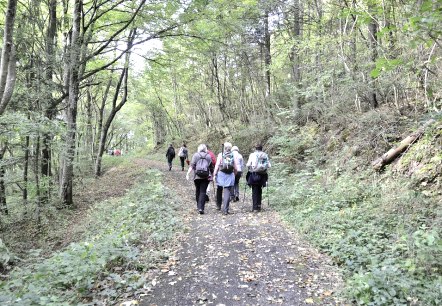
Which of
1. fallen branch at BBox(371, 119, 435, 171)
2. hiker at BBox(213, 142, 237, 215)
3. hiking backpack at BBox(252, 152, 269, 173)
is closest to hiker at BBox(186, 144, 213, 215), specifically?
hiker at BBox(213, 142, 237, 215)

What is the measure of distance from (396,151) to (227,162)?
449cm

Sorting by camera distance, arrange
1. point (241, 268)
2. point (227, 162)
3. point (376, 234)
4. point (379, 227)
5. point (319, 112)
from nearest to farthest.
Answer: point (241, 268) → point (376, 234) → point (379, 227) → point (227, 162) → point (319, 112)

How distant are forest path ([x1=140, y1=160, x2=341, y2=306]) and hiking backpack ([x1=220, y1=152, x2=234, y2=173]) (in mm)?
1845

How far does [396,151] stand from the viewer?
7.99 metres

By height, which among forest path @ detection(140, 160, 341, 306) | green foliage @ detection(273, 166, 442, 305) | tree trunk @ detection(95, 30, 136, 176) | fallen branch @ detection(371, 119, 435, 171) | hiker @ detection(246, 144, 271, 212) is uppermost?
tree trunk @ detection(95, 30, 136, 176)

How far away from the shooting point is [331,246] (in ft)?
18.6

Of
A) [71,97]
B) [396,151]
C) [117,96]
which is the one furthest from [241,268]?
[117,96]

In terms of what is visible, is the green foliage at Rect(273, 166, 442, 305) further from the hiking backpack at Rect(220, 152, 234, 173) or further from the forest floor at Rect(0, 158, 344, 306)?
the hiking backpack at Rect(220, 152, 234, 173)

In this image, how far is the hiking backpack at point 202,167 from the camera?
28.3 ft

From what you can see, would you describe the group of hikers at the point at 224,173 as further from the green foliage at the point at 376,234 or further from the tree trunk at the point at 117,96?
the tree trunk at the point at 117,96

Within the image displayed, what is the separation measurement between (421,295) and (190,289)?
3039mm

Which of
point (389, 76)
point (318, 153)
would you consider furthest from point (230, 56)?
point (389, 76)

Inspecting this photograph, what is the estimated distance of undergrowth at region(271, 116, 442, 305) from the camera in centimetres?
395

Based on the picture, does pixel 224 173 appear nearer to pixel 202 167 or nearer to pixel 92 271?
pixel 202 167
